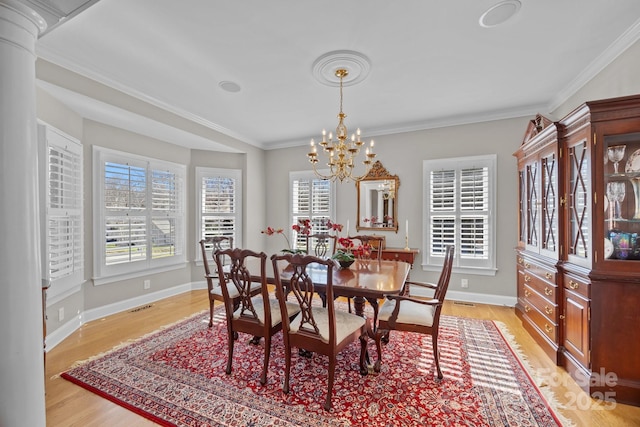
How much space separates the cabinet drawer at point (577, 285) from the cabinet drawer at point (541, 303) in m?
0.27

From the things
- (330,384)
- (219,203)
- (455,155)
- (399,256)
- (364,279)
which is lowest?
(330,384)

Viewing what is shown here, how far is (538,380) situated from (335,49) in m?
3.26

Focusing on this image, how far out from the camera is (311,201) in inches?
215

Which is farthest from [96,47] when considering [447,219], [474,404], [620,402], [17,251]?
[620,402]

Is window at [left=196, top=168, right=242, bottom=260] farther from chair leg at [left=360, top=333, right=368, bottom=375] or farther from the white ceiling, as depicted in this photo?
chair leg at [left=360, top=333, right=368, bottom=375]

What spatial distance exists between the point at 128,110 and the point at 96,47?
0.87 m

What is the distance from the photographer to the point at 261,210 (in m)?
5.80

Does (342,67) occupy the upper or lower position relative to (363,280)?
upper

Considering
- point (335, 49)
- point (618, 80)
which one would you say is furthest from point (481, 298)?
point (335, 49)

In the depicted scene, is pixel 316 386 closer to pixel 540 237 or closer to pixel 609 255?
pixel 609 255

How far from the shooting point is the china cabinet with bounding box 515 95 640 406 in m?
2.03

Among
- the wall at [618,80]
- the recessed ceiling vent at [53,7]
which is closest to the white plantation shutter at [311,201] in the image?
→ the wall at [618,80]

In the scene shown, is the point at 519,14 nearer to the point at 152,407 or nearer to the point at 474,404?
the point at 474,404

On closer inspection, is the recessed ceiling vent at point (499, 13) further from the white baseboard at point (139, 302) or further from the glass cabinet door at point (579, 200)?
the white baseboard at point (139, 302)
